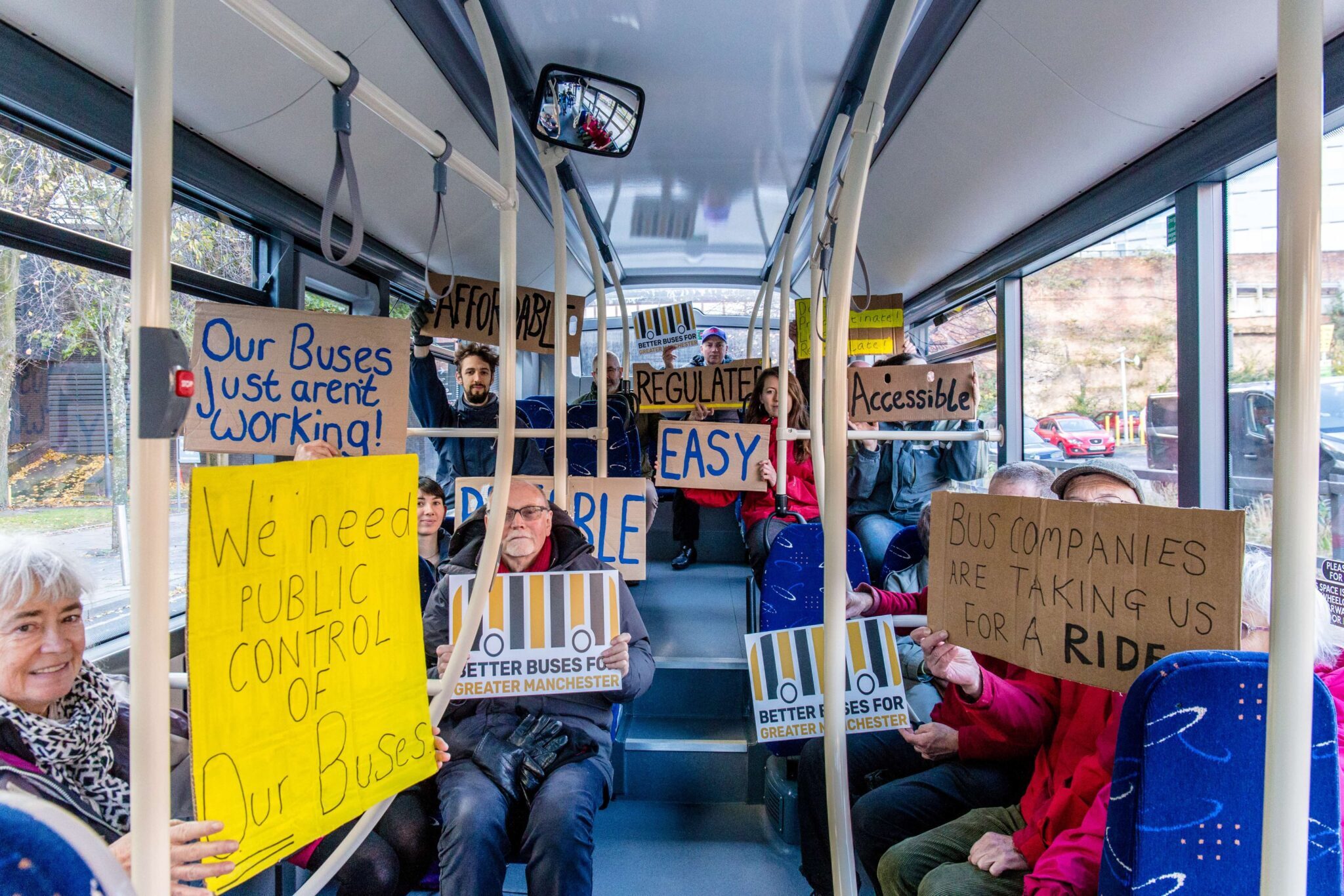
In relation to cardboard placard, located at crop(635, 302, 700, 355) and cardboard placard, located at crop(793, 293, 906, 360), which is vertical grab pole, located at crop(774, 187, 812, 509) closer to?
cardboard placard, located at crop(793, 293, 906, 360)

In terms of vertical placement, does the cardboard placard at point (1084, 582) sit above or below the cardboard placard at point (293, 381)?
below

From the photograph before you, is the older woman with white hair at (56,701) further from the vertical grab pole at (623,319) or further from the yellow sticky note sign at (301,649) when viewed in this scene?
the vertical grab pole at (623,319)

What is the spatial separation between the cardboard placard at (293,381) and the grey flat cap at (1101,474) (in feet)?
4.62

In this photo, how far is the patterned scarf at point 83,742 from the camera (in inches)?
47.6

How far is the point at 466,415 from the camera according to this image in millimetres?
3252

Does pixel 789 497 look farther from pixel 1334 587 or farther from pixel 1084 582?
pixel 1084 582

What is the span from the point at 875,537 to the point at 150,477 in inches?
125

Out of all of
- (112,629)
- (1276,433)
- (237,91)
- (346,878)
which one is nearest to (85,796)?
(346,878)

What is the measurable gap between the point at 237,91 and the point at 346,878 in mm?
2055

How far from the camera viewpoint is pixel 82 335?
1799 mm

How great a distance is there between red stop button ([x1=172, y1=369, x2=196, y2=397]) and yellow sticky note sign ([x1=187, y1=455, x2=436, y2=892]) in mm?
167

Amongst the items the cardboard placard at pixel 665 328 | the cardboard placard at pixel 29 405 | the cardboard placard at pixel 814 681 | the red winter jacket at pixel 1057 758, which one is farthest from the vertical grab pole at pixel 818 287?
the cardboard placard at pixel 665 328

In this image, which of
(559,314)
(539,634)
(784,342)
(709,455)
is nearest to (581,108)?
(559,314)

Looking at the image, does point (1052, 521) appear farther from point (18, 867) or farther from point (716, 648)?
point (716, 648)
